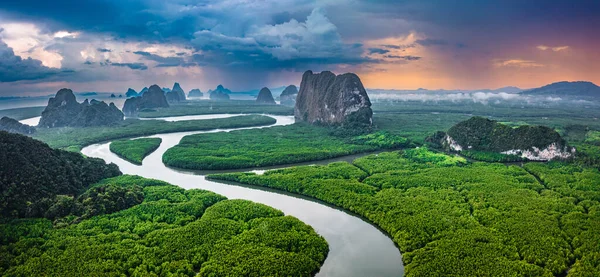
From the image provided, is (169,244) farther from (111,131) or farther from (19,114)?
(19,114)

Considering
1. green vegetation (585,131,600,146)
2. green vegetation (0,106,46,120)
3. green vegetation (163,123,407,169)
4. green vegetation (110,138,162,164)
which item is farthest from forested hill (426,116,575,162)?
green vegetation (0,106,46,120)

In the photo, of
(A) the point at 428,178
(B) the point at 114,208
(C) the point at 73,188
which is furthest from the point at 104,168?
(A) the point at 428,178

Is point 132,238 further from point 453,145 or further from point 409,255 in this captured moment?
point 453,145

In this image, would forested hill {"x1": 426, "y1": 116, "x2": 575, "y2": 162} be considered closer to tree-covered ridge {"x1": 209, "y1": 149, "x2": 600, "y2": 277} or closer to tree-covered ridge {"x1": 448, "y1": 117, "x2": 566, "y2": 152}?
tree-covered ridge {"x1": 448, "y1": 117, "x2": 566, "y2": 152}

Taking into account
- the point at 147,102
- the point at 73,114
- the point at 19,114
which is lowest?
the point at 19,114

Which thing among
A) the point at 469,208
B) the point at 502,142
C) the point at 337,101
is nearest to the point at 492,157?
the point at 502,142

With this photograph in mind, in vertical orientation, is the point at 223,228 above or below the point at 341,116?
below
